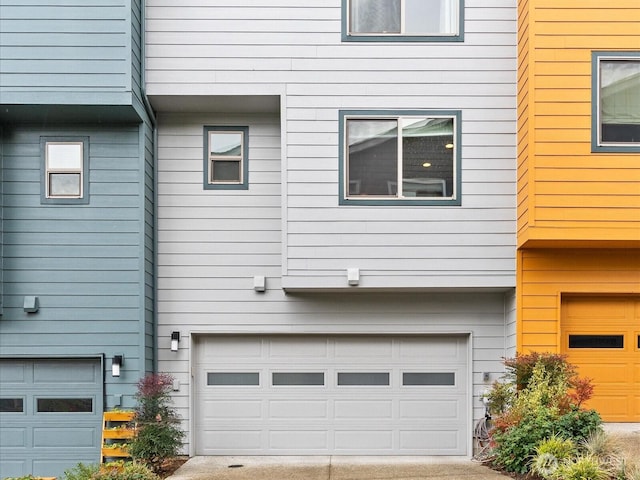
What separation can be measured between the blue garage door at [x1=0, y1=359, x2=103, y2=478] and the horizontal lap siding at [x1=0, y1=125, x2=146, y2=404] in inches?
10.7

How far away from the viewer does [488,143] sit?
25.3 feet

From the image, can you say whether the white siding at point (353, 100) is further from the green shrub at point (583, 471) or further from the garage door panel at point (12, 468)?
the garage door panel at point (12, 468)

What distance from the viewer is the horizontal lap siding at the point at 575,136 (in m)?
6.94

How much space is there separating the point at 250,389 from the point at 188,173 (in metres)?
3.00

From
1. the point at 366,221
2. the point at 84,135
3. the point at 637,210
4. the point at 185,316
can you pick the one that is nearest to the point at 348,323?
the point at 366,221

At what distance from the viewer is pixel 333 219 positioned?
7.63 metres

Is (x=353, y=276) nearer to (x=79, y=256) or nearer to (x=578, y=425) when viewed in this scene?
(x=578, y=425)

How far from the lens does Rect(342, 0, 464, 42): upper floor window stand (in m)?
7.79

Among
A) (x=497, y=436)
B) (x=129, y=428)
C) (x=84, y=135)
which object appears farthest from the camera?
(x=84, y=135)

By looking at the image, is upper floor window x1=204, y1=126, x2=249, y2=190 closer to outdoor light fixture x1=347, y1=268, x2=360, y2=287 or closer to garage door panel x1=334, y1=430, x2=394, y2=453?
outdoor light fixture x1=347, y1=268, x2=360, y2=287

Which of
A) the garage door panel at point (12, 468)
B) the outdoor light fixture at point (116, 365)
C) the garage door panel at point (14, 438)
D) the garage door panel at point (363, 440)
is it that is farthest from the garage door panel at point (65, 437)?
the garage door panel at point (363, 440)

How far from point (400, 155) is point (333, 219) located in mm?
1182

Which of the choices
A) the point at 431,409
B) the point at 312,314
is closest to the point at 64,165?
the point at 312,314

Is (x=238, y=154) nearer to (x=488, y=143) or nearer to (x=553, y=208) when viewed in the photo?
(x=488, y=143)
